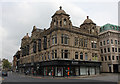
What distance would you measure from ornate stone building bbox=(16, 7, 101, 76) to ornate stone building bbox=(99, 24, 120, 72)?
300 inches

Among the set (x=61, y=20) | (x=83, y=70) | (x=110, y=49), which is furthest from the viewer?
(x=110, y=49)

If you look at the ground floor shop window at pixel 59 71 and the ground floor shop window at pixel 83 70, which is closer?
the ground floor shop window at pixel 59 71

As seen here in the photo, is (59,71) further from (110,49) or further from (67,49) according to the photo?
(110,49)

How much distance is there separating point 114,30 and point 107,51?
925 centimetres

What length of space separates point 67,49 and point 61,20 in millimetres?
8473

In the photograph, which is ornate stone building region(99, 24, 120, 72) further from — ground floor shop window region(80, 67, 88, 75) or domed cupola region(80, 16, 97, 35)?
ground floor shop window region(80, 67, 88, 75)

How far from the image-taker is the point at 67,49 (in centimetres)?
3556

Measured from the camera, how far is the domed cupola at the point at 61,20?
3581 centimetres

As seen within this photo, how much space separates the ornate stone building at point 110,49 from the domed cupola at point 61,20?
19700 millimetres

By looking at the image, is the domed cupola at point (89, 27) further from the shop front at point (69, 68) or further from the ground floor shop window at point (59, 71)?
the ground floor shop window at point (59, 71)

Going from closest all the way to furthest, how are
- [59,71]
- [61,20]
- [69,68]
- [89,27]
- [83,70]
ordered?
[59,71]
[69,68]
[61,20]
[83,70]
[89,27]

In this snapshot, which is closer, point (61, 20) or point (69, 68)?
→ point (69, 68)

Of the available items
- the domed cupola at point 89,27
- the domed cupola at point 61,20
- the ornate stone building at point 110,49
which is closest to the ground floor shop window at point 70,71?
the ornate stone building at point 110,49

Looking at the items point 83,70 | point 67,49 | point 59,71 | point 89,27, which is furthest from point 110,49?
point 59,71
